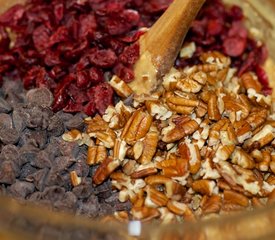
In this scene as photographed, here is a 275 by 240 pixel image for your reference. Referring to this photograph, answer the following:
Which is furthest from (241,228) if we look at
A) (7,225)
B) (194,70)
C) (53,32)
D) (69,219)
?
(53,32)

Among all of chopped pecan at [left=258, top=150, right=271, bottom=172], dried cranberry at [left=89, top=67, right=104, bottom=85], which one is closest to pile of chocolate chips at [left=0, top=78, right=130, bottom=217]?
dried cranberry at [left=89, top=67, right=104, bottom=85]

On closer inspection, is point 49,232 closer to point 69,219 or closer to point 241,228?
point 69,219

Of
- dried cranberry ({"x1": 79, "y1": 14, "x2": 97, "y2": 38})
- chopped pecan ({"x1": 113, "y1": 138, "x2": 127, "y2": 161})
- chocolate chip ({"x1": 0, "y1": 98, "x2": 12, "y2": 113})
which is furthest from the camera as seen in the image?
dried cranberry ({"x1": 79, "y1": 14, "x2": 97, "y2": 38})

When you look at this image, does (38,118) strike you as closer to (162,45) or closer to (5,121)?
(5,121)

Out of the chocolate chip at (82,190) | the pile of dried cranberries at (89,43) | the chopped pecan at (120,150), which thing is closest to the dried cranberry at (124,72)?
the pile of dried cranberries at (89,43)

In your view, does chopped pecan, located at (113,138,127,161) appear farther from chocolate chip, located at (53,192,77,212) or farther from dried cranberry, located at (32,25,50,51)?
dried cranberry, located at (32,25,50,51)

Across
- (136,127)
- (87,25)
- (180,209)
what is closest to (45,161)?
(136,127)
